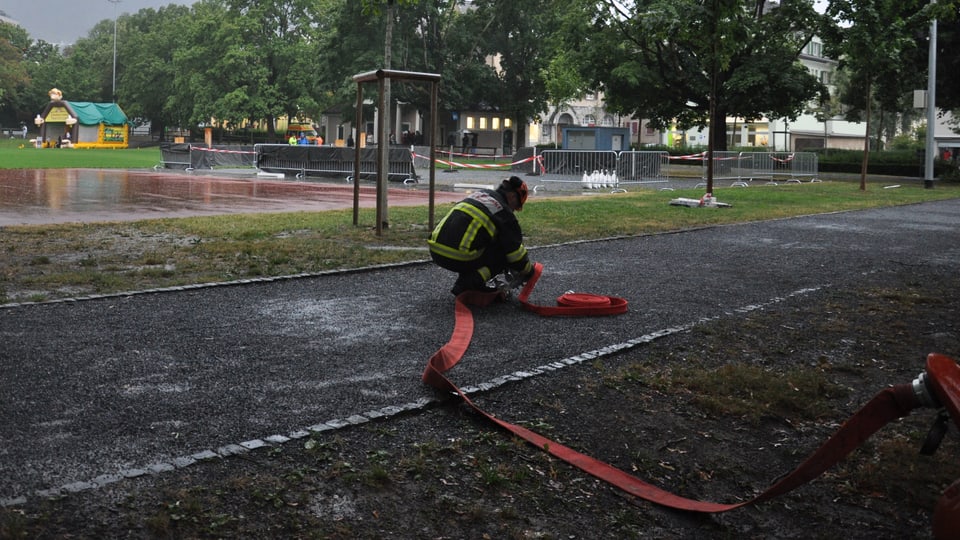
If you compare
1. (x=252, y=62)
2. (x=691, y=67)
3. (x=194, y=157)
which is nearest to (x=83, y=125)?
(x=252, y=62)

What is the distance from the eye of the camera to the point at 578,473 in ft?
13.9

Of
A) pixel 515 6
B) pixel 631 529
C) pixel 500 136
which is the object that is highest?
pixel 515 6

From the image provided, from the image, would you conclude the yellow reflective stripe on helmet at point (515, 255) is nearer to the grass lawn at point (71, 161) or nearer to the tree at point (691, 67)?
the tree at point (691, 67)

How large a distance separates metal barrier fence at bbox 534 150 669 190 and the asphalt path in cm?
1756

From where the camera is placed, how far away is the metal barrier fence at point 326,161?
30.0m

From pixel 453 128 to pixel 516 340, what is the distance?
72.5 metres

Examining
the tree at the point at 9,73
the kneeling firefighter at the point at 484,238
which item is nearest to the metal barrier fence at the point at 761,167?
the kneeling firefighter at the point at 484,238

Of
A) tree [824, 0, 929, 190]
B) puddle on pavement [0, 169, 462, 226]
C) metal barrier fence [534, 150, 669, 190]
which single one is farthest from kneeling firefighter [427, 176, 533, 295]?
metal barrier fence [534, 150, 669, 190]

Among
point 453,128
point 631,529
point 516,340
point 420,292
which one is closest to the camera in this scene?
point 631,529

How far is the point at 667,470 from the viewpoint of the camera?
14.3ft

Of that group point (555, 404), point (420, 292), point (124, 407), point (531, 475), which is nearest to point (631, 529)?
point (531, 475)

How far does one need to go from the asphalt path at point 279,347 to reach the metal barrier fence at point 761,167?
2365 cm

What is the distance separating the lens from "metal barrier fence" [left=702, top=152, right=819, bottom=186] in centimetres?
3500

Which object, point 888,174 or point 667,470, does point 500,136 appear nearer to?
point 888,174
